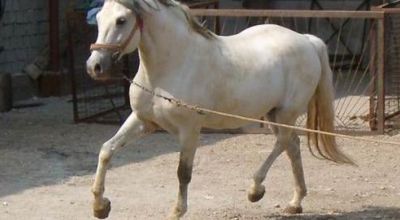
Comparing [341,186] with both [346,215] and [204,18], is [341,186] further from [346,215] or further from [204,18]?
[204,18]

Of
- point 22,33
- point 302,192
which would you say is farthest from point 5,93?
point 302,192

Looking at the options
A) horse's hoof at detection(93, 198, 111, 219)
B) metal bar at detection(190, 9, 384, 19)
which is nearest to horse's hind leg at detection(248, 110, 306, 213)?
horse's hoof at detection(93, 198, 111, 219)

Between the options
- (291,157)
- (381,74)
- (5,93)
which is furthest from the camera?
(5,93)

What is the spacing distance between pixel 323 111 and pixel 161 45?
1.53m

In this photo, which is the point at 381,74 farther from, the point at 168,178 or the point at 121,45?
the point at 121,45

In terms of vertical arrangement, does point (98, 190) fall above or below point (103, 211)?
above

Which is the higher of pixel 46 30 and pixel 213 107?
pixel 213 107

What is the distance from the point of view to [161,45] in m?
7.00

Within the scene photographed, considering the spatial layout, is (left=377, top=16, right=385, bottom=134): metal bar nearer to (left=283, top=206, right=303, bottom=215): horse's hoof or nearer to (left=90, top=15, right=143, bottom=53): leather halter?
(left=283, top=206, right=303, bottom=215): horse's hoof

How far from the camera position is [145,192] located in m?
8.52

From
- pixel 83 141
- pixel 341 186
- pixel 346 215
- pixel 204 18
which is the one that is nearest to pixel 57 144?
pixel 83 141

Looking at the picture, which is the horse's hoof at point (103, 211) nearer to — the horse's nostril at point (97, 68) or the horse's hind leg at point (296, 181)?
the horse's nostril at point (97, 68)

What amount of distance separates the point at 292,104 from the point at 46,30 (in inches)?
275

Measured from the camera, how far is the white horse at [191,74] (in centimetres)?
678
